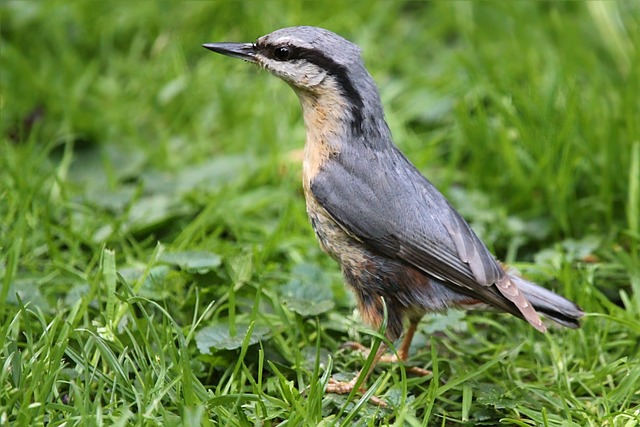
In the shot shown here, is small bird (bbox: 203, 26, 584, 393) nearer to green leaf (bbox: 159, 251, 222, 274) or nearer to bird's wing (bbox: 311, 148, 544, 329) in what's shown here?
bird's wing (bbox: 311, 148, 544, 329)

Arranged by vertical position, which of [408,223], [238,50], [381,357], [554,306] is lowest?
[381,357]

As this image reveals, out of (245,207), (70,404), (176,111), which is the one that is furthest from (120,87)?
(70,404)

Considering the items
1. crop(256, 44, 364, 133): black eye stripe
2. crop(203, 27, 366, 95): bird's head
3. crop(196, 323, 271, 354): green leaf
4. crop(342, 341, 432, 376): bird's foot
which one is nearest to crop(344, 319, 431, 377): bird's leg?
crop(342, 341, 432, 376): bird's foot

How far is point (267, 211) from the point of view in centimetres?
569

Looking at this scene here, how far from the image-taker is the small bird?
159 inches

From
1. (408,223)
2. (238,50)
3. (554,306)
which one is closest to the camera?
(408,223)

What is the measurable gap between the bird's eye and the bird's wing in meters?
0.53

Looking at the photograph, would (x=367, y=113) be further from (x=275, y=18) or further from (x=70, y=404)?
(x=275, y=18)

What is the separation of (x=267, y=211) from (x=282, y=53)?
1.59 meters

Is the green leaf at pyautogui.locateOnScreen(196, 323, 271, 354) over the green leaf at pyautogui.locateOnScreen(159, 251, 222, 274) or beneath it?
beneath

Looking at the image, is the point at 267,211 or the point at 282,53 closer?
the point at 282,53

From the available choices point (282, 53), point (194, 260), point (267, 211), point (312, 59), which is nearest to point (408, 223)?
point (312, 59)

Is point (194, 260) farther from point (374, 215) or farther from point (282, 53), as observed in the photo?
point (282, 53)

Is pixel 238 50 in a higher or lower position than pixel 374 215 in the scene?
higher
